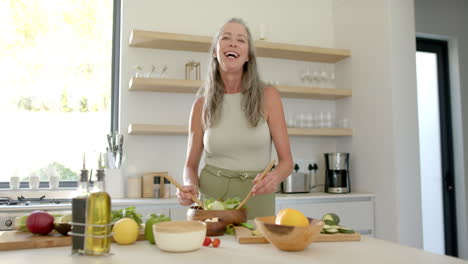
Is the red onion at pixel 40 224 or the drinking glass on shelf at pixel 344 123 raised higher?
the drinking glass on shelf at pixel 344 123

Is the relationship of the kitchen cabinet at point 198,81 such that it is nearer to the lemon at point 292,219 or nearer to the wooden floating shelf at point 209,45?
the wooden floating shelf at point 209,45

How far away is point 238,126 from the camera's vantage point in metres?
1.95

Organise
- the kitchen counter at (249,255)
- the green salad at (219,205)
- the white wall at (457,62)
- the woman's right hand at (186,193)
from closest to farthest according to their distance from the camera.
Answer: the kitchen counter at (249,255), the green salad at (219,205), the woman's right hand at (186,193), the white wall at (457,62)

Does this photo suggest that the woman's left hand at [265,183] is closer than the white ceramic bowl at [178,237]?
No

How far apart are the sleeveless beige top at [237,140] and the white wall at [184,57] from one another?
1.64 metres

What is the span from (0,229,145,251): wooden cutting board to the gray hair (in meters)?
0.92

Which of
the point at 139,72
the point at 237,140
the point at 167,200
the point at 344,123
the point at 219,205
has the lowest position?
the point at 167,200

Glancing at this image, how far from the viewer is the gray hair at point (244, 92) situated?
1914mm

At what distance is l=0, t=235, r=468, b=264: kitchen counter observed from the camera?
1.01 m

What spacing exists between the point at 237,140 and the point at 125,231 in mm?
838

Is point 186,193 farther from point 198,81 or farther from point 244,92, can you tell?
point 198,81

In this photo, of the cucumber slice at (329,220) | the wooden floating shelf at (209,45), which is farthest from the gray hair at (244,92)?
the wooden floating shelf at (209,45)

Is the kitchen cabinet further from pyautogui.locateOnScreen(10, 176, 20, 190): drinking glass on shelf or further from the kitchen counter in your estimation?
the kitchen counter

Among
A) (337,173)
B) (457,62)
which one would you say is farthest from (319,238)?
(457,62)
